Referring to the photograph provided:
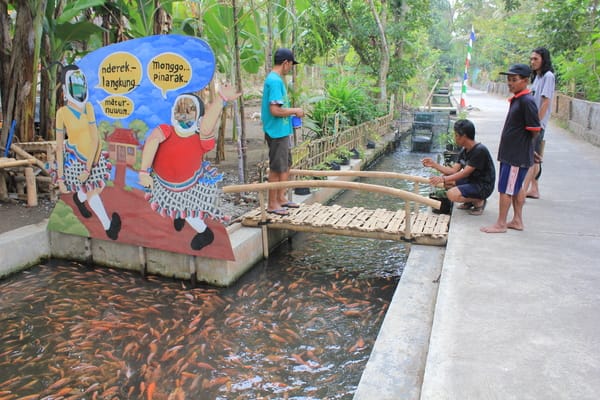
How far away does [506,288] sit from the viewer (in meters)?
4.12

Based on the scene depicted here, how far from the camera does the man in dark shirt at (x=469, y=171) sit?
19.6 feet

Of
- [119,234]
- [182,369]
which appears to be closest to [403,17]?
[119,234]

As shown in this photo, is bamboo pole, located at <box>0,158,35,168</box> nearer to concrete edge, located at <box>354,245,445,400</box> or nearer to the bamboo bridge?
the bamboo bridge

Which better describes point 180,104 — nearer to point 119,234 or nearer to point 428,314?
point 119,234

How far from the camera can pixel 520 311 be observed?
146 inches

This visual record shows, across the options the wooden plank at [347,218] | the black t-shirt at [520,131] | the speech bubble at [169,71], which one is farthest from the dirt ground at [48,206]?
the black t-shirt at [520,131]

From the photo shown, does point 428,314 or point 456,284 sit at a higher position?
point 456,284

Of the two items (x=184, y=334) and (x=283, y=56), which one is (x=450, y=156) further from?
(x=184, y=334)

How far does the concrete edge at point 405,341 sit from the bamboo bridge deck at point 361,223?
21.4 inches

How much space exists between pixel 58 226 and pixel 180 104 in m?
2.48

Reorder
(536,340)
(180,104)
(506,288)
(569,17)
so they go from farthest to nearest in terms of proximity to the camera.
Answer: (569,17) < (180,104) < (506,288) < (536,340)

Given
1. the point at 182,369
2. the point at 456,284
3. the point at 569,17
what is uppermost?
the point at 569,17

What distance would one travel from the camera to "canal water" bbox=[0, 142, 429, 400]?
4035mm

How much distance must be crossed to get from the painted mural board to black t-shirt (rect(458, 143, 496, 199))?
2955mm
